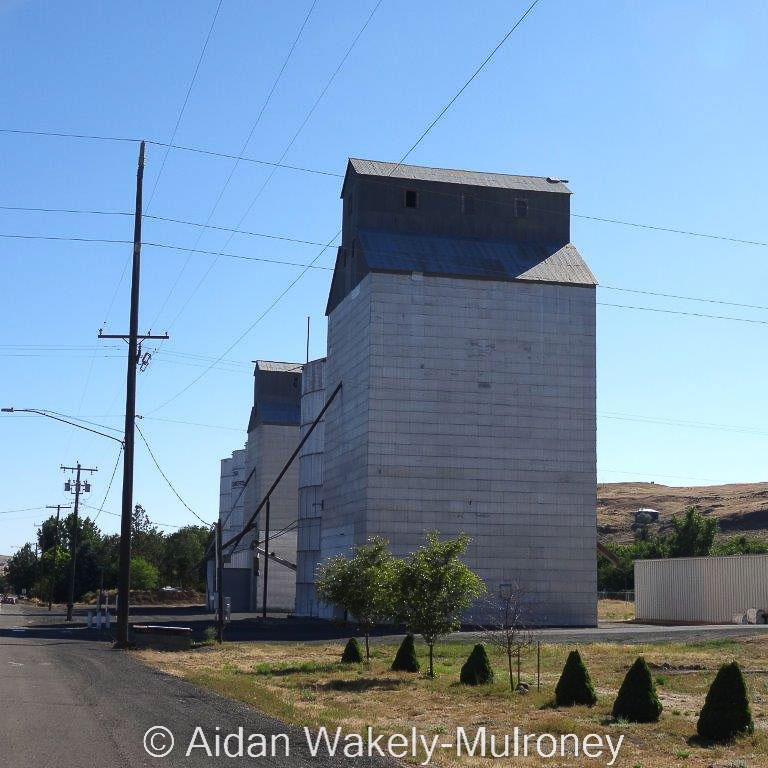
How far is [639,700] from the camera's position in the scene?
19.1 meters

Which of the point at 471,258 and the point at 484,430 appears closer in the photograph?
the point at 484,430

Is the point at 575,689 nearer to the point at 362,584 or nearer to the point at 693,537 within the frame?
the point at 362,584

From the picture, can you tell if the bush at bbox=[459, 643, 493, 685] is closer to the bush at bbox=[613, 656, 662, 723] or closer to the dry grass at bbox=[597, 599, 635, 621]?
the bush at bbox=[613, 656, 662, 723]

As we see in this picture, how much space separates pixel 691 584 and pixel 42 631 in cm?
3789

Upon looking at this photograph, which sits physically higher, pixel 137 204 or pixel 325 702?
pixel 137 204

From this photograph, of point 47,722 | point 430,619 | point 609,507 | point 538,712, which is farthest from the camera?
point 609,507

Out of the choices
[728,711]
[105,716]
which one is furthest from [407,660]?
[728,711]

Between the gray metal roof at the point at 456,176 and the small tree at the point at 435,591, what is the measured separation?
131 ft

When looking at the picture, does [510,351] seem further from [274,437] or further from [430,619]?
[274,437]

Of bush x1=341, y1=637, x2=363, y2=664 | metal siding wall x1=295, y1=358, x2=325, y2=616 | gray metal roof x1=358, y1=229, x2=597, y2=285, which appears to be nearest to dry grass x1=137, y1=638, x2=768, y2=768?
bush x1=341, y1=637, x2=363, y2=664

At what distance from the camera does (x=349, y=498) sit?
214 ft

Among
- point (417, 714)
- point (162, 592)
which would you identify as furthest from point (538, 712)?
point (162, 592)

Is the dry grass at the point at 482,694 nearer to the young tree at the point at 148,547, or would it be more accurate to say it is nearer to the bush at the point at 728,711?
the bush at the point at 728,711

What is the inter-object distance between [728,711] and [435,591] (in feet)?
45.3
